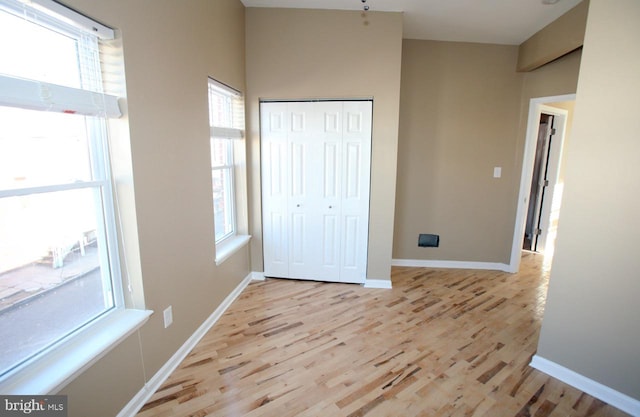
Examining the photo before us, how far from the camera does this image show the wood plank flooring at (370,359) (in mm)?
1835

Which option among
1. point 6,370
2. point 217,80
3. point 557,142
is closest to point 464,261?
point 557,142

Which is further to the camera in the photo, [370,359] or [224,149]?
[224,149]

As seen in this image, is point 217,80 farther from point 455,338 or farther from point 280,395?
point 455,338

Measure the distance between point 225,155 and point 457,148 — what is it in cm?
286

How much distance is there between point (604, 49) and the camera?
5.86 feet

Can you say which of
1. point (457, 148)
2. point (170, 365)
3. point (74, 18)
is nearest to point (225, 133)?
point (74, 18)

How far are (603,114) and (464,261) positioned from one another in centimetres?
264

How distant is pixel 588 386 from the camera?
1957mm

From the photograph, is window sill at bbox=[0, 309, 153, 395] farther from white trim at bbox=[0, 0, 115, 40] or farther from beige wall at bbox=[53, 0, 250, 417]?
white trim at bbox=[0, 0, 115, 40]

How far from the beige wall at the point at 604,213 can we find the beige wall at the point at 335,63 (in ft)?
5.13

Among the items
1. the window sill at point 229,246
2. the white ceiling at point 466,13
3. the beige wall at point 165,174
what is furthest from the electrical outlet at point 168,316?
the white ceiling at point 466,13

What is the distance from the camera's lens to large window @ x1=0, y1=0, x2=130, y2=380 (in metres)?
1.23

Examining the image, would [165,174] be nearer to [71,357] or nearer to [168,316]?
[168,316]

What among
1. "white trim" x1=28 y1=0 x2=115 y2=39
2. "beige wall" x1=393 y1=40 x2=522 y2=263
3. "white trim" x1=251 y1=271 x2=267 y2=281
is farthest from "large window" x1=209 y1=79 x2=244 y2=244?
"beige wall" x1=393 y1=40 x2=522 y2=263
